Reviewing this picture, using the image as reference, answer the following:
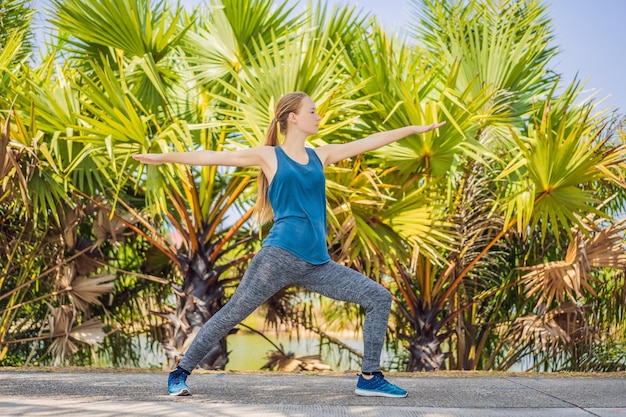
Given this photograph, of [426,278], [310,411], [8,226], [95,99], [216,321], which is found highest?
[95,99]

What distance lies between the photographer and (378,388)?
12.0 feet

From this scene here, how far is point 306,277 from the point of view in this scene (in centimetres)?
358

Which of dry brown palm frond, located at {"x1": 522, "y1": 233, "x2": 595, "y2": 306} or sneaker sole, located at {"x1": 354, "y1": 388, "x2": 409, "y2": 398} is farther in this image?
dry brown palm frond, located at {"x1": 522, "y1": 233, "x2": 595, "y2": 306}

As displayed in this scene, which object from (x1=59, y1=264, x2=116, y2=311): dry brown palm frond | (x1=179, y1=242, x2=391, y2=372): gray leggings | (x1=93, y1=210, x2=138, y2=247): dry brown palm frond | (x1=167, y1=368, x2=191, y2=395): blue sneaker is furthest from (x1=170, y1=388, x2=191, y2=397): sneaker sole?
(x1=59, y1=264, x2=116, y2=311): dry brown palm frond

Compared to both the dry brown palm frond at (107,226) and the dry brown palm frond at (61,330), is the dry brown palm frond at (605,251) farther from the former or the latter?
the dry brown palm frond at (61,330)

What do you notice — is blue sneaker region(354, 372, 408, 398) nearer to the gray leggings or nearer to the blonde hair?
the gray leggings

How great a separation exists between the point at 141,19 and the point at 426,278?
12.1 ft

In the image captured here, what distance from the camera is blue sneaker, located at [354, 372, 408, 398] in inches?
144

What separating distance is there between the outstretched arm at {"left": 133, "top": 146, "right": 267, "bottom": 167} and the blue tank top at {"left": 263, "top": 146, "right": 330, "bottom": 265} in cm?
14

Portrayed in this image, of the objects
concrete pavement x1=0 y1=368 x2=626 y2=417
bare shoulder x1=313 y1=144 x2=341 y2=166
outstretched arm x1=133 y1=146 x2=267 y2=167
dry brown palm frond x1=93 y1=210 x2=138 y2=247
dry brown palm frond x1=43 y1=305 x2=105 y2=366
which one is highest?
dry brown palm frond x1=93 y1=210 x2=138 y2=247

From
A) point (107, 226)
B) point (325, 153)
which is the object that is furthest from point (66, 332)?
point (325, 153)

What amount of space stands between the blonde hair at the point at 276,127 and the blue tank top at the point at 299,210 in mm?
206

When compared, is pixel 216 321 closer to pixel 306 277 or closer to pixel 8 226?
pixel 306 277

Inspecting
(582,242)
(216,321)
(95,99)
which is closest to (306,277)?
(216,321)
